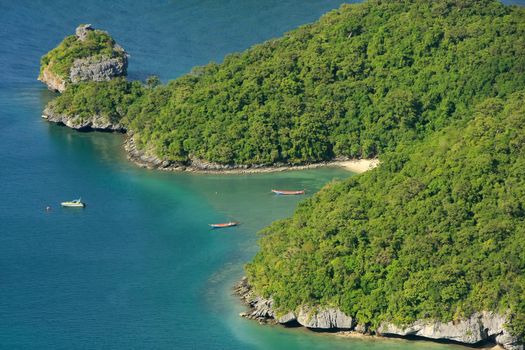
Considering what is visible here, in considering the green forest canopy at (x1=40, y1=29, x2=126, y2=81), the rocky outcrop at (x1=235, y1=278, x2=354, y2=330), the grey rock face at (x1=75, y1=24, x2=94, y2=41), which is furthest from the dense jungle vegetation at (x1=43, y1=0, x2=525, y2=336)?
the grey rock face at (x1=75, y1=24, x2=94, y2=41)

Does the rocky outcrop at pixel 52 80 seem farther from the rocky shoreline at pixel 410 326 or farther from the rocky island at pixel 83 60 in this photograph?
the rocky shoreline at pixel 410 326

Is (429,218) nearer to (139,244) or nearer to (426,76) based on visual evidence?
(139,244)

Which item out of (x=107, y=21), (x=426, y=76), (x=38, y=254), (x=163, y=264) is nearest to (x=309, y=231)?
(x=163, y=264)

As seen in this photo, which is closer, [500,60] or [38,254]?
[38,254]

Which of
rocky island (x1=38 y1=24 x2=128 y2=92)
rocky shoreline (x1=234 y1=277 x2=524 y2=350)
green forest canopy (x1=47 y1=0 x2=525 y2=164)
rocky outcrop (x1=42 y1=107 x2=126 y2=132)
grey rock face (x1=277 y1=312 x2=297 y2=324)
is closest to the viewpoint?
rocky shoreline (x1=234 y1=277 x2=524 y2=350)

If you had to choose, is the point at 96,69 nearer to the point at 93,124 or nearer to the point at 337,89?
the point at 93,124

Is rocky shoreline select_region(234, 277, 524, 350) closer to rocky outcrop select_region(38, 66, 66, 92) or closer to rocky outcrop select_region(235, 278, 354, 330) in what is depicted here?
rocky outcrop select_region(235, 278, 354, 330)
